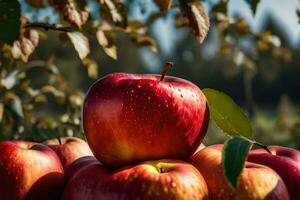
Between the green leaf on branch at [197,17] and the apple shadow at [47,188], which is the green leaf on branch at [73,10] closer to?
the green leaf on branch at [197,17]

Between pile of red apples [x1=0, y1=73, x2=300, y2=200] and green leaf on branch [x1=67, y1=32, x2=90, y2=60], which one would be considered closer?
pile of red apples [x1=0, y1=73, x2=300, y2=200]

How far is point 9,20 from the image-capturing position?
1349 millimetres

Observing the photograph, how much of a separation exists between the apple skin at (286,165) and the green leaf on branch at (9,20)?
0.57 meters

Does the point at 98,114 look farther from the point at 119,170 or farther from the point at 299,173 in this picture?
the point at 299,173

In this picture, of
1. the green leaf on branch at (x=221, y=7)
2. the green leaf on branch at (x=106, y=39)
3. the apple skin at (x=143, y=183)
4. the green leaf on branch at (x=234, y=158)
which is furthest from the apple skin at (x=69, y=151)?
the green leaf on branch at (x=221, y=7)

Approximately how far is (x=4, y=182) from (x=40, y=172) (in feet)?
0.23

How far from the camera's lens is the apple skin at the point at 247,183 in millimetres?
1068

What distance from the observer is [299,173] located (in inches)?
46.3

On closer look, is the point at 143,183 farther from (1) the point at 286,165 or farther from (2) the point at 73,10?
(2) the point at 73,10

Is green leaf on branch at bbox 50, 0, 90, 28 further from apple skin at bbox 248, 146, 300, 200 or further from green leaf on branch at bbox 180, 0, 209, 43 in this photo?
apple skin at bbox 248, 146, 300, 200

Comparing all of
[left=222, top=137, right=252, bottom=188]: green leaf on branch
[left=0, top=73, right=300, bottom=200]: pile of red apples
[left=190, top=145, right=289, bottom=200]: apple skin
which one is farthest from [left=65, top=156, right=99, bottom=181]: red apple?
[left=222, top=137, right=252, bottom=188]: green leaf on branch

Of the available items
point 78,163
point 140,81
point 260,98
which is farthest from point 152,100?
point 260,98

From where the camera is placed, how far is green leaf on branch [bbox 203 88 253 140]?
3.89ft

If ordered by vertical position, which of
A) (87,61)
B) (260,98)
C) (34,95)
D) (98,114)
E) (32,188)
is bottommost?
(260,98)
